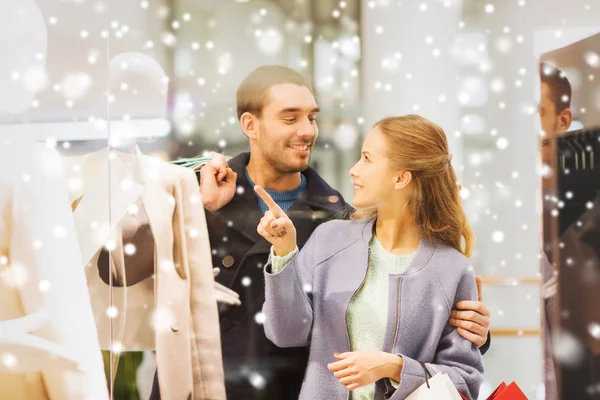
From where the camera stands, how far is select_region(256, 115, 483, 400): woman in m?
1.60

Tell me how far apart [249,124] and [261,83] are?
0.45 ft

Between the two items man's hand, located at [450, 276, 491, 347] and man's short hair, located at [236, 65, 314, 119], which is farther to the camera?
man's short hair, located at [236, 65, 314, 119]

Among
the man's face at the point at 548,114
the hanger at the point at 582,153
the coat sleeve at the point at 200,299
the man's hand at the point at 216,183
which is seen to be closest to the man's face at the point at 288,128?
the man's hand at the point at 216,183

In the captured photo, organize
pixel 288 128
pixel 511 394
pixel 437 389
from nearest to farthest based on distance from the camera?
1. pixel 437 389
2. pixel 511 394
3. pixel 288 128

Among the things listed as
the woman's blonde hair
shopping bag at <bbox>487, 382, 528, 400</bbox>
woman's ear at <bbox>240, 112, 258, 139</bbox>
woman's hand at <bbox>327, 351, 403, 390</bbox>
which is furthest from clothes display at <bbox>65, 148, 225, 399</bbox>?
shopping bag at <bbox>487, 382, 528, 400</bbox>

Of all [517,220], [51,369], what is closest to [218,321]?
[51,369]

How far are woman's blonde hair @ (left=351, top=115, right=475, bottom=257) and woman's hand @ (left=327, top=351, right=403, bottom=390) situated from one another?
1.25ft

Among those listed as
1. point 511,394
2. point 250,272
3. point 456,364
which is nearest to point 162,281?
point 250,272

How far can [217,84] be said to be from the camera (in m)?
1.80

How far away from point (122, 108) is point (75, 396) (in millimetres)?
956

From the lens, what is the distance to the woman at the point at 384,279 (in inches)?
62.9

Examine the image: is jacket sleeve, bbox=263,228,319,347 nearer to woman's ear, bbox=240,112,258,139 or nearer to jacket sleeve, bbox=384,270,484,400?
jacket sleeve, bbox=384,270,484,400

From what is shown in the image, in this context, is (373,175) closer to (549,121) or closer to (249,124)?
(249,124)

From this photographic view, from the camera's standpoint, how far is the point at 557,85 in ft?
5.94
